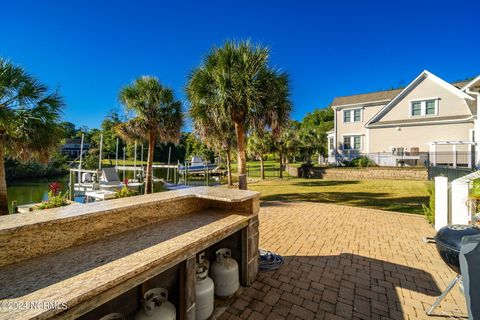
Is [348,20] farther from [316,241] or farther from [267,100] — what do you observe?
[316,241]

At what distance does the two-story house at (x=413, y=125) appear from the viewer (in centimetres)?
1725

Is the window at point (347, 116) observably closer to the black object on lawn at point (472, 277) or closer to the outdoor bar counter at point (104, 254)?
the outdoor bar counter at point (104, 254)

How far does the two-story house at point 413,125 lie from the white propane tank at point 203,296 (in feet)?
61.5

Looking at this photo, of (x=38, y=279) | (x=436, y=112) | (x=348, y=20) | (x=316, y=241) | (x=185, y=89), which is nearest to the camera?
(x=38, y=279)

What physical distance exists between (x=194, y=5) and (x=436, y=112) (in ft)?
68.3

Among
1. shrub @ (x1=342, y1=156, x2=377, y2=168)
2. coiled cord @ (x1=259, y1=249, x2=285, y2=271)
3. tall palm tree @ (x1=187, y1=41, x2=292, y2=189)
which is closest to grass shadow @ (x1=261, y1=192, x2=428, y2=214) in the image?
tall palm tree @ (x1=187, y1=41, x2=292, y2=189)

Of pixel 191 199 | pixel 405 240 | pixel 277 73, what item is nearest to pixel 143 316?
pixel 191 199

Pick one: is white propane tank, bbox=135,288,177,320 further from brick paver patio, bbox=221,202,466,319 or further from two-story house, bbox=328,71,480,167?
two-story house, bbox=328,71,480,167

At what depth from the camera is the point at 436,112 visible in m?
19.0

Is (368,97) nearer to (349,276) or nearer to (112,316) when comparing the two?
(349,276)

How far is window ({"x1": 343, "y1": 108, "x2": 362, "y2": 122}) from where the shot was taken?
929 inches

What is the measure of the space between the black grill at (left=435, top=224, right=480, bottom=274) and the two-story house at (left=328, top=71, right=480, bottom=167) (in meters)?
16.7

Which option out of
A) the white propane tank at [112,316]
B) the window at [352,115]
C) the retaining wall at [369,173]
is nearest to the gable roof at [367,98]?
the window at [352,115]

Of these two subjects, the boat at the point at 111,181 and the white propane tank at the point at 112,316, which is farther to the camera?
the boat at the point at 111,181
